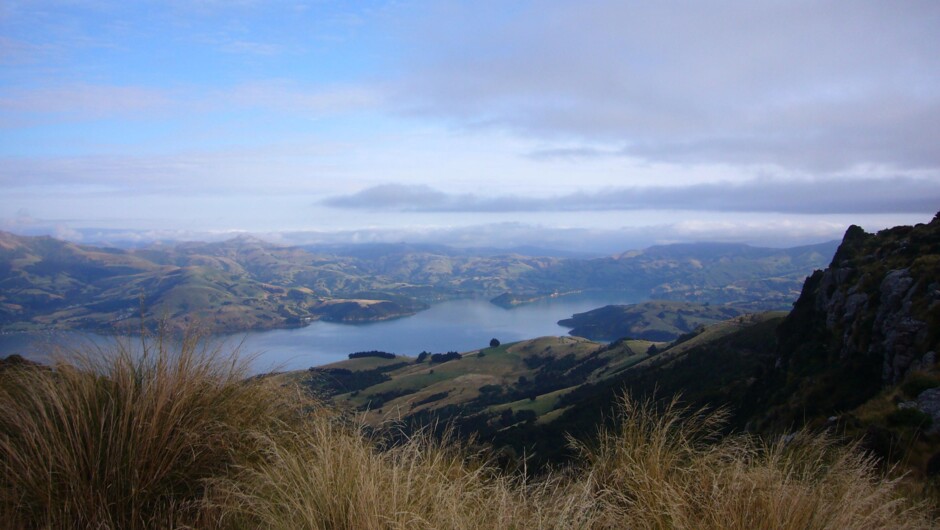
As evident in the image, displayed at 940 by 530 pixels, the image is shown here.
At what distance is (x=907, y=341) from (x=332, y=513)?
74.4ft

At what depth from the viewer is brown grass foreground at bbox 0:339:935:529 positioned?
3.48 m

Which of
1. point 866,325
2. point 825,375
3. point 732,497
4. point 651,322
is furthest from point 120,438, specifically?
point 651,322

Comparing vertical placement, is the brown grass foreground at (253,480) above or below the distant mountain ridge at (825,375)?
above

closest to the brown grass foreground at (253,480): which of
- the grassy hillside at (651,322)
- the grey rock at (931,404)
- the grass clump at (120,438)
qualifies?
the grass clump at (120,438)

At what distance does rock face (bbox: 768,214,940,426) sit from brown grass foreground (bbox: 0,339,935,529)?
12.7 metres

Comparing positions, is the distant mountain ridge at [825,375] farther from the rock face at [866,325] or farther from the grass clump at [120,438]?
the grass clump at [120,438]

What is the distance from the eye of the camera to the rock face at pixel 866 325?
1916cm

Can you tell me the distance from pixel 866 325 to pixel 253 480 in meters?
28.6

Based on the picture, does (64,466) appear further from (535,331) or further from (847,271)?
(535,331)

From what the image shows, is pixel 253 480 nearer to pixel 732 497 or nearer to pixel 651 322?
pixel 732 497

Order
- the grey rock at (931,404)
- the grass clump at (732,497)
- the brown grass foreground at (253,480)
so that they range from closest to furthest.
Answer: the grass clump at (732,497)
the brown grass foreground at (253,480)
the grey rock at (931,404)

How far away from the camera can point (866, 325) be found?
24.6 meters

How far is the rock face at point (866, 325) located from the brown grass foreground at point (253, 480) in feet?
41.6

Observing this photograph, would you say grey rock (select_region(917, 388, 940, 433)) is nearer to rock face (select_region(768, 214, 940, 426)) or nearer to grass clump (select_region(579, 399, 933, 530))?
rock face (select_region(768, 214, 940, 426))
